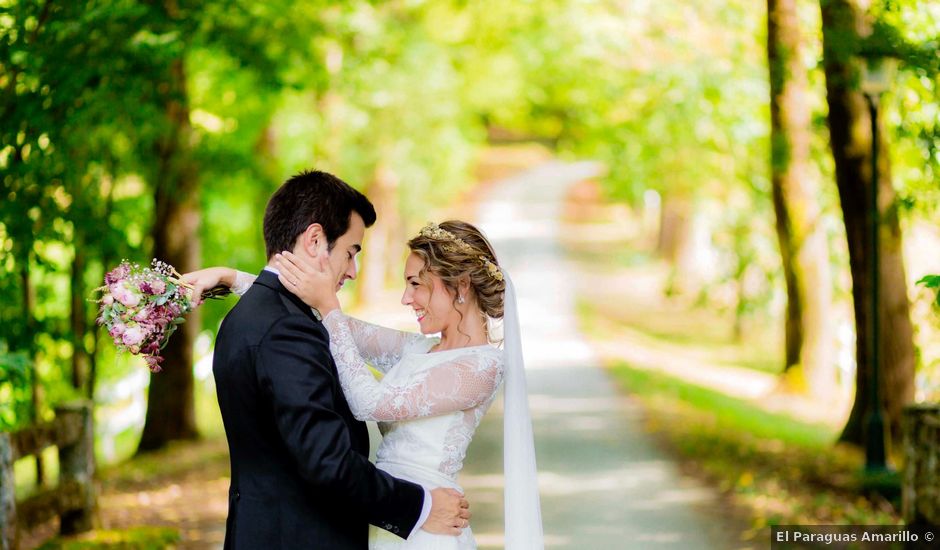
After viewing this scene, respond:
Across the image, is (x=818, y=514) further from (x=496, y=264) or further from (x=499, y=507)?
(x=496, y=264)

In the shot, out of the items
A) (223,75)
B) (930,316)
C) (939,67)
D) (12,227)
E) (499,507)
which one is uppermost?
(223,75)

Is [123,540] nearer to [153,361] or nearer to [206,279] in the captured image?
A: [206,279]

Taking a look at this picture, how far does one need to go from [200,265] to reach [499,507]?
239 inches

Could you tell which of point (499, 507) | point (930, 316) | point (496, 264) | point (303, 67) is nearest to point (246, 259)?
point (303, 67)

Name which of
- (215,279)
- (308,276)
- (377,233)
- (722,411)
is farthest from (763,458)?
(377,233)

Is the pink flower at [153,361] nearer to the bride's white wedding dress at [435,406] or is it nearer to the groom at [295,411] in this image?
the groom at [295,411]

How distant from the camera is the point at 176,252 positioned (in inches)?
515

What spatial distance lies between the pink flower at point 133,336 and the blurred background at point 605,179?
1.16m

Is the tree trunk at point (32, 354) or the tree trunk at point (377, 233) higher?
the tree trunk at point (377, 233)

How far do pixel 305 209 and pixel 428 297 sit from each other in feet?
2.26

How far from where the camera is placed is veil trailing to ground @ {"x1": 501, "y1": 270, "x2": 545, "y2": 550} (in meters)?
4.02

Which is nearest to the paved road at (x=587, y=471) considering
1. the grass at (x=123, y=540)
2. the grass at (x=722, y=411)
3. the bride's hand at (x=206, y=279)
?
the grass at (x=722, y=411)

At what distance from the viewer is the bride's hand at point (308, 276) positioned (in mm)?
3369

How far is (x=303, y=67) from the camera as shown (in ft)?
47.0
